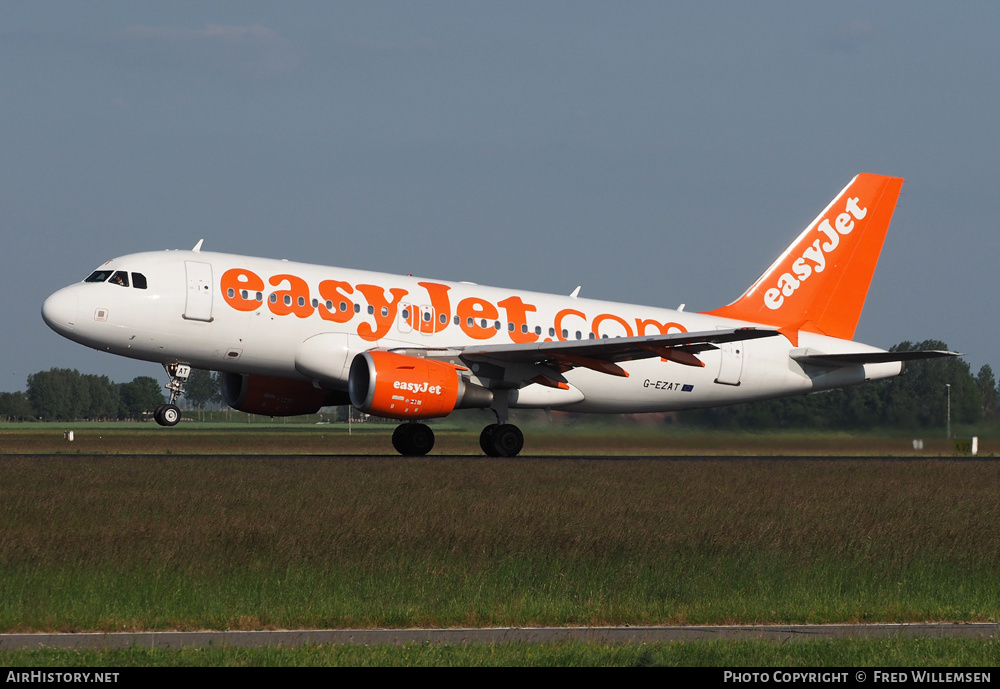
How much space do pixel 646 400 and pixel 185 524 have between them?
19412 millimetres

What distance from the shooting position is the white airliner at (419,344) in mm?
28000

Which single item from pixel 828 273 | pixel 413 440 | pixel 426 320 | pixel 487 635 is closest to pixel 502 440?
pixel 413 440

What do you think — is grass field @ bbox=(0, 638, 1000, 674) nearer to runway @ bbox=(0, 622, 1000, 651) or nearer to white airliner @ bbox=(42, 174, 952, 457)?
runway @ bbox=(0, 622, 1000, 651)

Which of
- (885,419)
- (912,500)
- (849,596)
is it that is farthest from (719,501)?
(885,419)

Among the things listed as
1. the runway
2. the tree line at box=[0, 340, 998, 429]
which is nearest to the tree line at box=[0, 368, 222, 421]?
the tree line at box=[0, 340, 998, 429]

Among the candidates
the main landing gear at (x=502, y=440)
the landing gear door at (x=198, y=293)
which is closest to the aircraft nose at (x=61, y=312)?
the landing gear door at (x=198, y=293)

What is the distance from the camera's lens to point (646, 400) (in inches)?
1328

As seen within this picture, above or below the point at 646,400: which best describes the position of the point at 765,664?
below

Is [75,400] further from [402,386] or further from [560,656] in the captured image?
[560,656]

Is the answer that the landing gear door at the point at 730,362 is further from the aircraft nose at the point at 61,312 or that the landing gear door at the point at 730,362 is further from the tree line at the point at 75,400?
the tree line at the point at 75,400

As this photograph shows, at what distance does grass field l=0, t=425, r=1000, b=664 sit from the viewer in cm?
1126

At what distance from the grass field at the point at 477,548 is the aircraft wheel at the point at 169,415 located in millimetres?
2760

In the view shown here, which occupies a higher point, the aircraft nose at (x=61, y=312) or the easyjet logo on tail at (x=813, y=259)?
the easyjet logo on tail at (x=813, y=259)

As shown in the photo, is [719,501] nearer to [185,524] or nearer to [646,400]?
[185,524]
